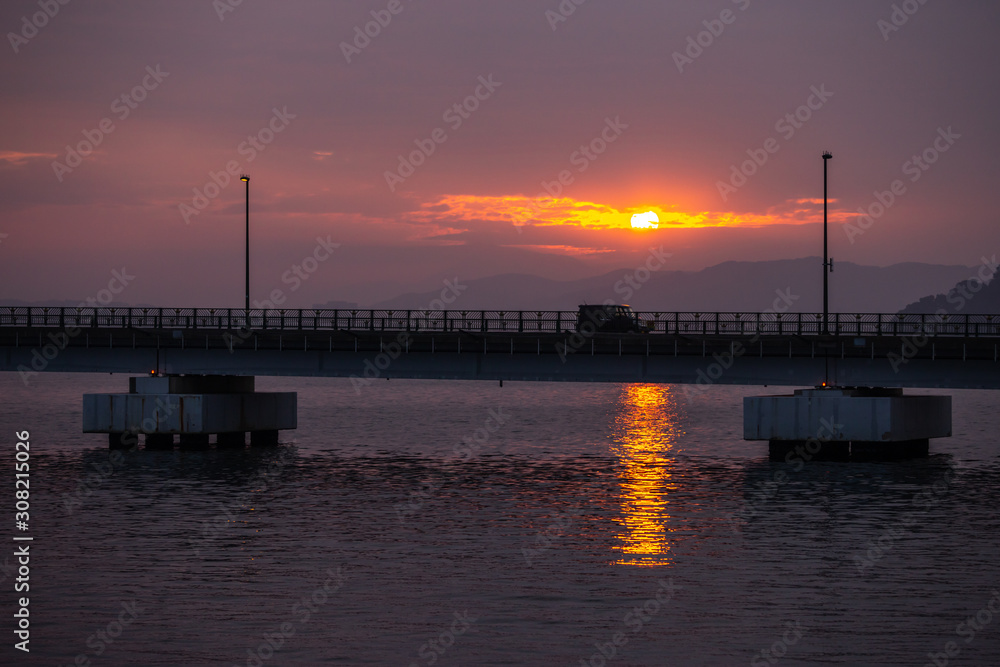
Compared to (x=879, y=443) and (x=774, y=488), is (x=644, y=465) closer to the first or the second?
(x=879, y=443)

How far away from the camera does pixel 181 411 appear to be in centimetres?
6244

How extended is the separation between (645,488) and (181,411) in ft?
79.8

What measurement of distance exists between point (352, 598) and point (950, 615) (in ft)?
35.3

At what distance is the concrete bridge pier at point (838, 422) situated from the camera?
5541 cm

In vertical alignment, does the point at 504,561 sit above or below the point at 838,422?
below

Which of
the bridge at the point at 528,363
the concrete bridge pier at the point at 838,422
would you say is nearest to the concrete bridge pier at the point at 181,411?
the bridge at the point at 528,363

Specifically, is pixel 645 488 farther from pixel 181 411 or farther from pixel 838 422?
pixel 181 411

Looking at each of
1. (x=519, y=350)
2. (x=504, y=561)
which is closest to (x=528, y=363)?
(x=519, y=350)

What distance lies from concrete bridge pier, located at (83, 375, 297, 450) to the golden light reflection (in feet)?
61.1

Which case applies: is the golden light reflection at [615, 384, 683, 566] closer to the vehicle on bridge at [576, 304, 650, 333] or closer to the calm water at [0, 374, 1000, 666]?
the calm water at [0, 374, 1000, 666]

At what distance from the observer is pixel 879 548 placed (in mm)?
31938

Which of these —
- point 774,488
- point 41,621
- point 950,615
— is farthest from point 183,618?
point 774,488

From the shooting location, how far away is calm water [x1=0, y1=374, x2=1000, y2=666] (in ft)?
68.7

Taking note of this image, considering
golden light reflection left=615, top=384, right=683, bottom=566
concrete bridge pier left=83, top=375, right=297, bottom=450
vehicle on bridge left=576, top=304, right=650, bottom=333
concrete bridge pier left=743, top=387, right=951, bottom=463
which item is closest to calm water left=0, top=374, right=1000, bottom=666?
golden light reflection left=615, top=384, right=683, bottom=566
